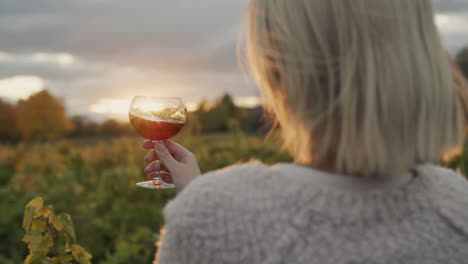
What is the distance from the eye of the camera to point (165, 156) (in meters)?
1.69

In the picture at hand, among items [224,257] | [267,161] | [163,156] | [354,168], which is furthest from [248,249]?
[267,161]

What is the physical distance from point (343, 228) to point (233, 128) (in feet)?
15.7

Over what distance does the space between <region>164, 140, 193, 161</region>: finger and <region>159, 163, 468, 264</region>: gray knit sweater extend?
62cm

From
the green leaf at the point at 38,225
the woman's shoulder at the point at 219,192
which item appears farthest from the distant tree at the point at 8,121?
the woman's shoulder at the point at 219,192

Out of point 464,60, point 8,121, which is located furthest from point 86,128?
point 464,60

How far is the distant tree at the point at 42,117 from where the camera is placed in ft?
133

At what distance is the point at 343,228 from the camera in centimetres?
108

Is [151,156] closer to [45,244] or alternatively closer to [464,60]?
[45,244]

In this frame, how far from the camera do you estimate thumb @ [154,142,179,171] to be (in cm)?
166

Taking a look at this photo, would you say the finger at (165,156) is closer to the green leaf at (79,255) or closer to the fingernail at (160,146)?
the fingernail at (160,146)

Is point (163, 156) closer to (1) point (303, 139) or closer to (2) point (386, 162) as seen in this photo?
(1) point (303, 139)

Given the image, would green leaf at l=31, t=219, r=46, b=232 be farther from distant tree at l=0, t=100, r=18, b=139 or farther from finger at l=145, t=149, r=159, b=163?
distant tree at l=0, t=100, r=18, b=139

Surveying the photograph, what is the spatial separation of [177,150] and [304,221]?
82 centimetres

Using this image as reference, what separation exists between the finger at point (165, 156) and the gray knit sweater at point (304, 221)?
53 centimetres
